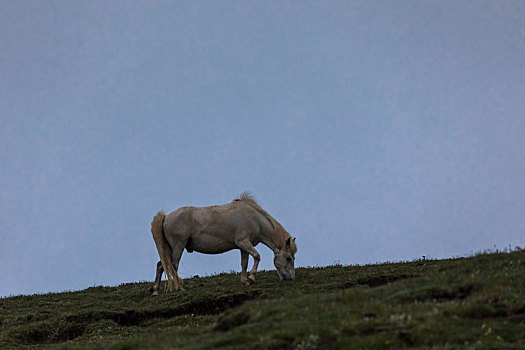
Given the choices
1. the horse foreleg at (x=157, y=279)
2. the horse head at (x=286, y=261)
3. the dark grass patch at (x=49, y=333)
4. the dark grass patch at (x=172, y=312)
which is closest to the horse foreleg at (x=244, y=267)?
the horse head at (x=286, y=261)

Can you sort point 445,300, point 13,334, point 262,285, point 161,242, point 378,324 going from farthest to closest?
point 161,242
point 262,285
point 13,334
point 445,300
point 378,324

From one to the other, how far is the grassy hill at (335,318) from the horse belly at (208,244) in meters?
3.70

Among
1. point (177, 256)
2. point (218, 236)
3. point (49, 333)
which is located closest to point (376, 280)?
point (218, 236)

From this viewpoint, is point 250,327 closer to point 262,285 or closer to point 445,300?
point 445,300

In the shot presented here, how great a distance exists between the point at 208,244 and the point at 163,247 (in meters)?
1.80

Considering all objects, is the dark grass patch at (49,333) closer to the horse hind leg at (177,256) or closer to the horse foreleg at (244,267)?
the horse hind leg at (177,256)

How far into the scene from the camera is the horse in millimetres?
24594

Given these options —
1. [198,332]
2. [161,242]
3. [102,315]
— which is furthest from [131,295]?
[198,332]

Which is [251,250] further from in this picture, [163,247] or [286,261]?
[163,247]

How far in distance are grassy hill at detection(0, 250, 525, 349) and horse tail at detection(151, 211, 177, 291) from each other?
2.81m

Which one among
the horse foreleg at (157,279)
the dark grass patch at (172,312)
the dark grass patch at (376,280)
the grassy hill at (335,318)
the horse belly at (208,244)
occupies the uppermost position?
the horse belly at (208,244)

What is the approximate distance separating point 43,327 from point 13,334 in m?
0.96

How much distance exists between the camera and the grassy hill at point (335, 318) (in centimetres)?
1080

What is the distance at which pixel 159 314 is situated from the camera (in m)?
20.4
